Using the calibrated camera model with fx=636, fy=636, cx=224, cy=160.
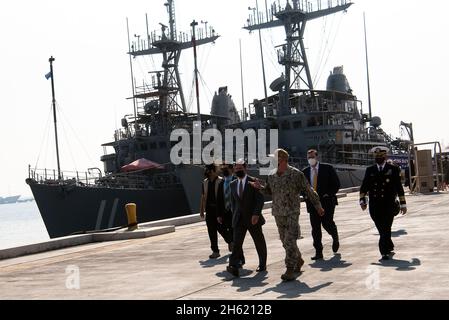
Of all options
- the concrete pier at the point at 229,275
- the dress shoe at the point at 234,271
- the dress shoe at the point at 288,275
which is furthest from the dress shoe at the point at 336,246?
the dress shoe at the point at 288,275

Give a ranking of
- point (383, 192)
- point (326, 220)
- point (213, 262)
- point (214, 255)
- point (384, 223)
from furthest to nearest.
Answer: point (214, 255)
point (213, 262)
point (326, 220)
point (383, 192)
point (384, 223)

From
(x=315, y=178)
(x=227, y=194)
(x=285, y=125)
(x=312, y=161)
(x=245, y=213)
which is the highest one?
(x=285, y=125)

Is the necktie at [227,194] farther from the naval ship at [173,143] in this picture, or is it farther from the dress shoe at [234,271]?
the naval ship at [173,143]

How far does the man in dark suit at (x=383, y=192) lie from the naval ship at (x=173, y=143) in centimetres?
2345

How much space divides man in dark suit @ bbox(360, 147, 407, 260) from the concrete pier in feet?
1.79

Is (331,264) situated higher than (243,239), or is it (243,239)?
(243,239)

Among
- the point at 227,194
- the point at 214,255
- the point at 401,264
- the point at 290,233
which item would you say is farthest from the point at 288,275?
the point at 214,255

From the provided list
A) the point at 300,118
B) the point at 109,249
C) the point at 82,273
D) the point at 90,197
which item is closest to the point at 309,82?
the point at 300,118

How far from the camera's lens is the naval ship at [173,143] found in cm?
3803

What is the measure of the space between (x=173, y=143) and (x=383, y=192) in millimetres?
34787

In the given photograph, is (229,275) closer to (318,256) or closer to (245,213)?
(245,213)

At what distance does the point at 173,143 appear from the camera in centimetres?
4384

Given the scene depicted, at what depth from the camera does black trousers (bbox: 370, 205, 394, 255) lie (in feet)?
30.2
